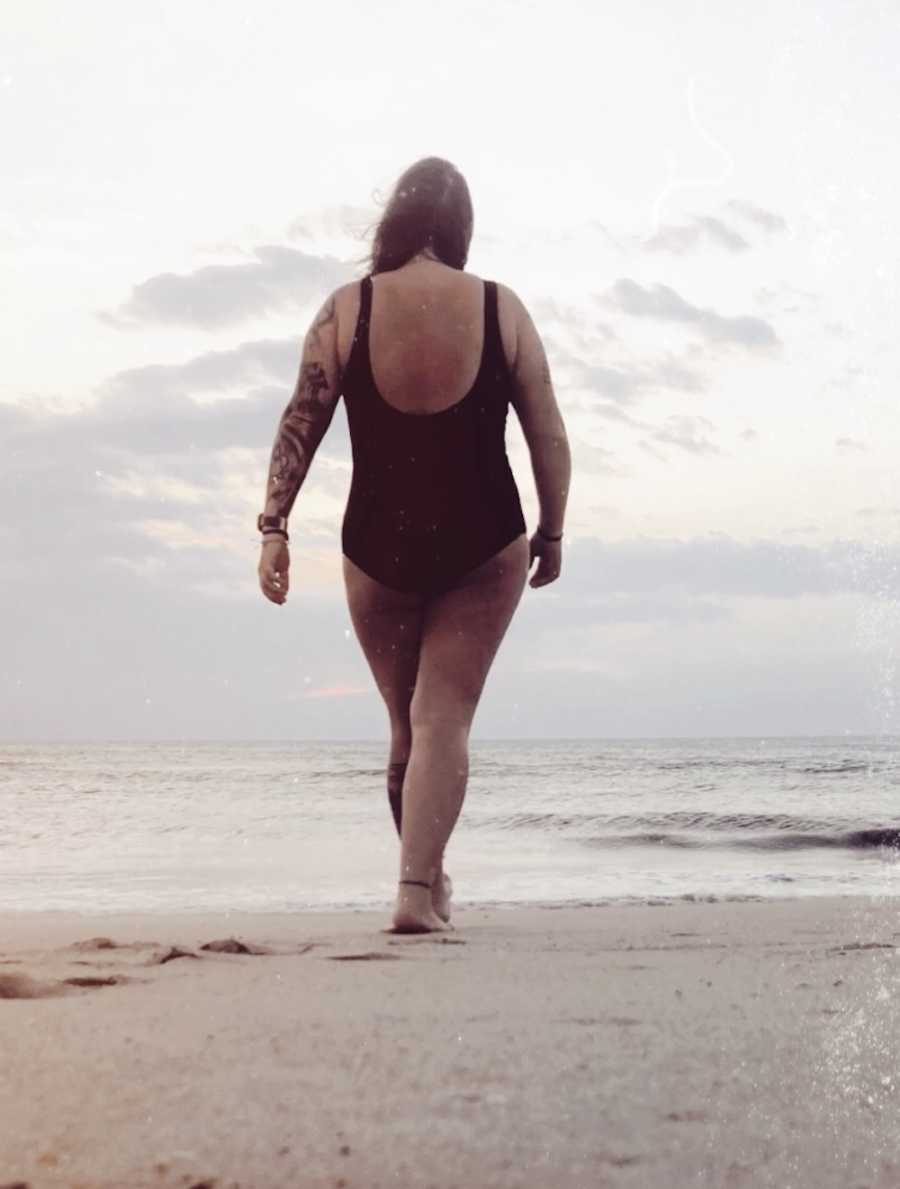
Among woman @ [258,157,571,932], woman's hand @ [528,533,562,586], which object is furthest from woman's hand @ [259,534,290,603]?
woman's hand @ [528,533,562,586]

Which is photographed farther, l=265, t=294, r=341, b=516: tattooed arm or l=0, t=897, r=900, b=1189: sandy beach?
l=265, t=294, r=341, b=516: tattooed arm

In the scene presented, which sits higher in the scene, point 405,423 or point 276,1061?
point 405,423

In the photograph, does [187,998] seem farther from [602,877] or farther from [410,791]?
[602,877]

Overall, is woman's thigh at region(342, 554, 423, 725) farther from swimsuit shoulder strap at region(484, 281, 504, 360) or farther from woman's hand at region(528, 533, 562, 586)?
swimsuit shoulder strap at region(484, 281, 504, 360)

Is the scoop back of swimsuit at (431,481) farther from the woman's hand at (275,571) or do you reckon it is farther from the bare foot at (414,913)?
the bare foot at (414,913)

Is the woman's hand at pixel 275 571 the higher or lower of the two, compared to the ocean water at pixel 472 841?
higher

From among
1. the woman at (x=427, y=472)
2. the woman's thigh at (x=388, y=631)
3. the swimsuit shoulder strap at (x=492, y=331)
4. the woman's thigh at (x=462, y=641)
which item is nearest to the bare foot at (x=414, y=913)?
the woman at (x=427, y=472)

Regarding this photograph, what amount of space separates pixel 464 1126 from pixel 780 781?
17.8m

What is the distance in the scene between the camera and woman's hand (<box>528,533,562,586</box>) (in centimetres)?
342

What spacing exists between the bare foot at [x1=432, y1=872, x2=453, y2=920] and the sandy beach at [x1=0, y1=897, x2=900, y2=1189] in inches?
28.0

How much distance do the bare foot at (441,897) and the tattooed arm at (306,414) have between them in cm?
104

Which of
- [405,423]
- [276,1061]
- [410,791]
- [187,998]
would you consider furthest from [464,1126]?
[405,423]

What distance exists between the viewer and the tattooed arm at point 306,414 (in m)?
3.29

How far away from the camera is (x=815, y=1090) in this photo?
4.09 ft
